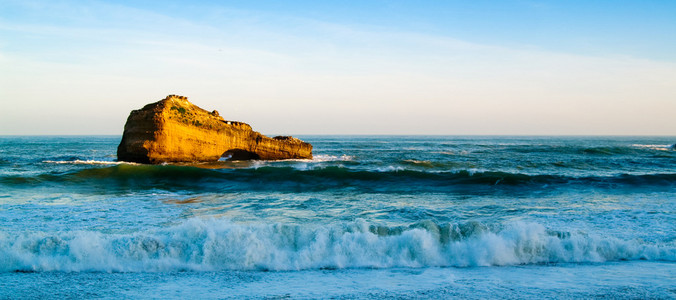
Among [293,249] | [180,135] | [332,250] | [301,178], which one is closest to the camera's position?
[332,250]

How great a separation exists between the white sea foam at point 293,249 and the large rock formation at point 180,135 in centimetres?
1235

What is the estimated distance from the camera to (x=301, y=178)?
15.4m

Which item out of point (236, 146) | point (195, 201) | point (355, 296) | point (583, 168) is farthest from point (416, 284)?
point (583, 168)

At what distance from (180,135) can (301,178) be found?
6834 millimetres

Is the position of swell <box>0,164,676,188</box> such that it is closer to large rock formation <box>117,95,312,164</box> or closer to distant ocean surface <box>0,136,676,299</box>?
large rock formation <box>117,95,312,164</box>

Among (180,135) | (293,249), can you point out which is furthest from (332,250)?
(180,135)

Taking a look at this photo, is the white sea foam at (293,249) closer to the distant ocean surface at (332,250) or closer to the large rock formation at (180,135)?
the distant ocean surface at (332,250)

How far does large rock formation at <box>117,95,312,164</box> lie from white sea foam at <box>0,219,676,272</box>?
12.3 m

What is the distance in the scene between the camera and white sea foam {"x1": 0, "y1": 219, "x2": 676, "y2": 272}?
557 cm

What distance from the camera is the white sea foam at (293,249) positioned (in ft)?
18.3

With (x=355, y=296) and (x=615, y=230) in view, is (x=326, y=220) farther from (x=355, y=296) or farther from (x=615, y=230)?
(x=615, y=230)

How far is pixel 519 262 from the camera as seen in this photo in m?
5.85

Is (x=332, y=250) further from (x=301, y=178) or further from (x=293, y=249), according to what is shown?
(x=301, y=178)

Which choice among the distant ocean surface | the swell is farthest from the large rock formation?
the distant ocean surface
